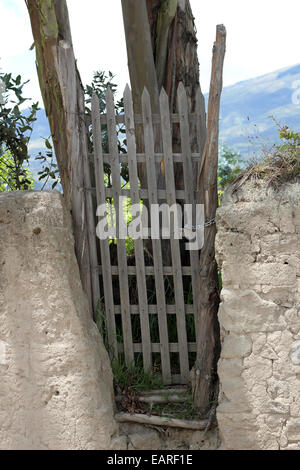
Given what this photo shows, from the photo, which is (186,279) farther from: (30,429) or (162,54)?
(162,54)

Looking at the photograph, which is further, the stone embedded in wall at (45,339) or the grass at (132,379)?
the grass at (132,379)

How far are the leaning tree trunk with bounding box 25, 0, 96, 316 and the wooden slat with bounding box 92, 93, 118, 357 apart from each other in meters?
0.09

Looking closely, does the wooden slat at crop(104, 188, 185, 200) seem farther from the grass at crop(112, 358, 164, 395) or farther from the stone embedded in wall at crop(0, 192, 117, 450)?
the grass at crop(112, 358, 164, 395)

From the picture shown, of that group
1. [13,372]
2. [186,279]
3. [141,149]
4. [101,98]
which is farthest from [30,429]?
[101,98]

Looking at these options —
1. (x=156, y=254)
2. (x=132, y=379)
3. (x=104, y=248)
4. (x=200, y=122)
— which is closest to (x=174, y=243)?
(x=156, y=254)

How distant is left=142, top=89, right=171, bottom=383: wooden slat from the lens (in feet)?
14.2

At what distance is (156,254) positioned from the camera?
4422 millimetres

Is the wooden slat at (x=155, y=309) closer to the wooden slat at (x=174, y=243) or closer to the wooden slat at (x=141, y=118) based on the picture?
the wooden slat at (x=174, y=243)

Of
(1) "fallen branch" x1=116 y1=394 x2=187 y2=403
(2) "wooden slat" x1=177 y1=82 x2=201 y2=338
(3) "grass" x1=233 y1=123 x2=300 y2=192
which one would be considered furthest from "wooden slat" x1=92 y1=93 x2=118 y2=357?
(3) "grass" x1=233 y1=123 x2=300 y2=192

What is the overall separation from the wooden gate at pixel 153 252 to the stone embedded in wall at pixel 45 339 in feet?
1.17

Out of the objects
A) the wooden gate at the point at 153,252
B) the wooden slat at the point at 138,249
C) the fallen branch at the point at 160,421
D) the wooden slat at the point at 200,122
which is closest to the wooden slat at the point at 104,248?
the wooden gate at the point at 153,252

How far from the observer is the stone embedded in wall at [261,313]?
386 cm

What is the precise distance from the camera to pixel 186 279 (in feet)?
15.6

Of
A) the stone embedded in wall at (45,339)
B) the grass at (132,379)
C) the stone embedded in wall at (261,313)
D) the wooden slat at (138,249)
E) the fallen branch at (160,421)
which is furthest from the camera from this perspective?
the grass at (132,379)
